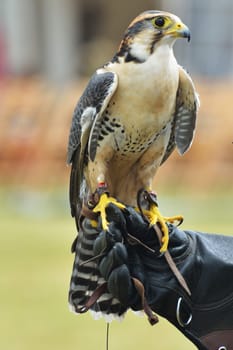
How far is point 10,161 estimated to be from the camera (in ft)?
49.2

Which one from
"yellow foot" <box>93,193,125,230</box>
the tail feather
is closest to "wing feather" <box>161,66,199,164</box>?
"yellow foot" <box>93,193,125,230</box>

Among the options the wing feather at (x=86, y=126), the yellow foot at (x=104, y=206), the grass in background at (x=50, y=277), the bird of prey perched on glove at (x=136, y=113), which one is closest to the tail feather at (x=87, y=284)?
the yellow foot at (x=104, y=206)

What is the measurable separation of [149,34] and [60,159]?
33.9ft

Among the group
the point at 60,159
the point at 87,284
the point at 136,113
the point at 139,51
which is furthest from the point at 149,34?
the point at 60,159

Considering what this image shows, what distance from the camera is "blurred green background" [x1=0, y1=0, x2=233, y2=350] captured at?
7996mm

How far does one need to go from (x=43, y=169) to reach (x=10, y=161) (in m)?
0.71

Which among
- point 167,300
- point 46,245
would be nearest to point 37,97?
point 46,245

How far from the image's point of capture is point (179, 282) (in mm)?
3549

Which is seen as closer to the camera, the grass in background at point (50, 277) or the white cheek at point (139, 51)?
the white cheek at point (139, 51)

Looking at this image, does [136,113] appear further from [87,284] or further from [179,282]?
[179,282]

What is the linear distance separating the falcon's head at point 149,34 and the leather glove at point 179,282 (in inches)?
30.8

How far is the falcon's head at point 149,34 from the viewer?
411 cm

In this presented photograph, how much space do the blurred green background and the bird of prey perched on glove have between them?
3045mm

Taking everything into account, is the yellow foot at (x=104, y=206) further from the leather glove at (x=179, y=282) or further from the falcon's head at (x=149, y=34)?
the falcon's head at (x=149, y=34)
